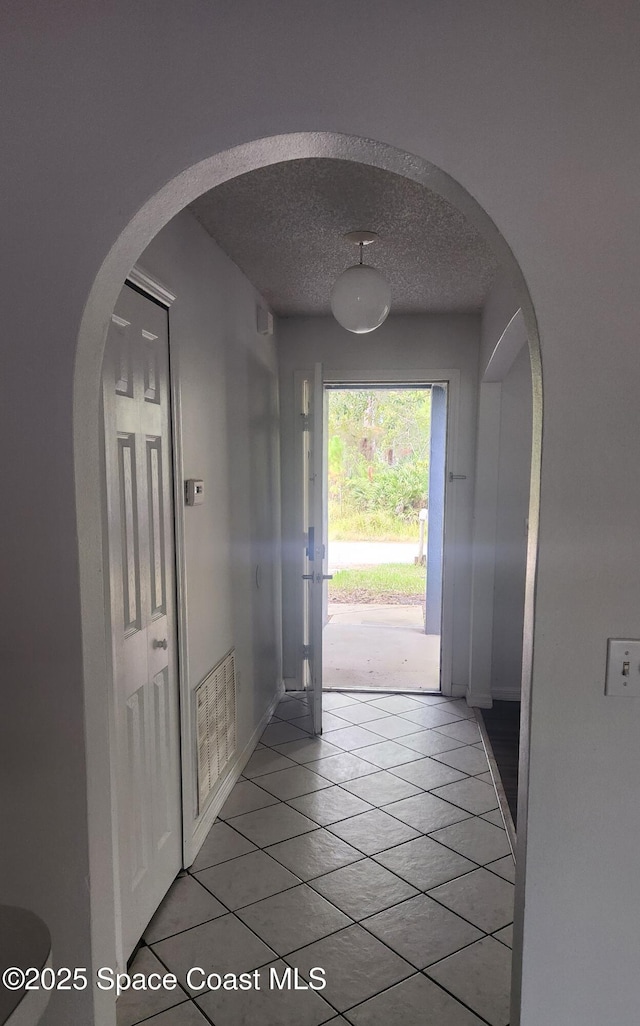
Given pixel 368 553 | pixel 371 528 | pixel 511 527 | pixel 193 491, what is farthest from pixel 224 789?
pixel 371 528

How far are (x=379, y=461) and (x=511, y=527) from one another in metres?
5.02

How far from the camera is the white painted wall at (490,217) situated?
1124mm

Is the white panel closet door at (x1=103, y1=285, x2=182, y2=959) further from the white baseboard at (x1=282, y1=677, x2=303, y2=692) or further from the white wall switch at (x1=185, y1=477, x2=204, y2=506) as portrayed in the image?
the white baseboard at (x1=282, y1=677, x2=303, y2=692)

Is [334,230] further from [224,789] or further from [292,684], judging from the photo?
[292,684]

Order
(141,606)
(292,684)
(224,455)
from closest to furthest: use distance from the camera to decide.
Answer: (141,606)
(224,455)
(292,684)

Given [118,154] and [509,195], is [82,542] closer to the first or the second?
[118,154]

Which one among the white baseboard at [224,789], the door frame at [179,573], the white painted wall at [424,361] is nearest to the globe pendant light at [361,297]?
the door frame at [179,573]

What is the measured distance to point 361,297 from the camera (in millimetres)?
2623

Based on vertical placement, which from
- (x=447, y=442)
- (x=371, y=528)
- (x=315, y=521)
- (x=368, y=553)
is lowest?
(x=368, y=553)

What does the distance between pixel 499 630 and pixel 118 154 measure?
383 centimetres

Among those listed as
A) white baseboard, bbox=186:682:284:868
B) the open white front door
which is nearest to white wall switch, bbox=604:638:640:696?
white baseboard, bbox=186:682:284:868

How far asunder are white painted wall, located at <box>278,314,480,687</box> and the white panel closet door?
2.23 meters

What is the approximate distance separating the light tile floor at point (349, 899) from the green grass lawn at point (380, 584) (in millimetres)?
4444

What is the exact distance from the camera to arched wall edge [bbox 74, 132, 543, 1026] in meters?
1.17
